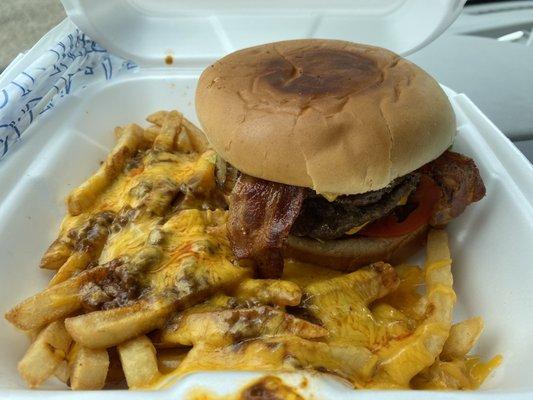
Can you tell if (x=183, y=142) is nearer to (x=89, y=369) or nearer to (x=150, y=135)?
(x=150, y=135)

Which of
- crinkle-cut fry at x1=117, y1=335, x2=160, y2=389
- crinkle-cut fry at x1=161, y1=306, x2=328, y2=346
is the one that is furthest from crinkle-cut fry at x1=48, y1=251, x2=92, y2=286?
crinkle-cut fry at x1=161, y1=306, x2=328, y2=346

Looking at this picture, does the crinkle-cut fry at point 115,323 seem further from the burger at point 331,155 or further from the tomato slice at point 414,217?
the tomato slice at point 414,217

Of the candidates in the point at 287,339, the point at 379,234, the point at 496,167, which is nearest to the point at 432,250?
the point at 379,234

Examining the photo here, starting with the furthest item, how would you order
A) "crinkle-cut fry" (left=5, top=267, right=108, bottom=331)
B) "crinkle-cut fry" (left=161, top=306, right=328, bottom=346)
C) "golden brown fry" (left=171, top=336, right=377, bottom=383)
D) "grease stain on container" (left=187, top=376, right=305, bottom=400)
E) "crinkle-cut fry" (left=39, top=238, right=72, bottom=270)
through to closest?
"crinkle-cut fry" (left=39, top=238, right=72, bottom=270), "crinkle-cut fry" (left=5, top=267, right=108, bottom=331), "crinkle-cut fry" (left=161, top=306, right=328, bottom=346), "golden brown fry" (left=171, top=336, right=377, bottom=383), "grease stain on container" (left=187, top=376, right=305, bottom=400)

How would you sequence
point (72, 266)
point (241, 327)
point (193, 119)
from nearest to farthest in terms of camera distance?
1. point (241, 327)
2. point (72, 266)
3. point (193, 119)

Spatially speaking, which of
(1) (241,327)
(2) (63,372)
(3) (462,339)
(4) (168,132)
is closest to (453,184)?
(3) (462,339)

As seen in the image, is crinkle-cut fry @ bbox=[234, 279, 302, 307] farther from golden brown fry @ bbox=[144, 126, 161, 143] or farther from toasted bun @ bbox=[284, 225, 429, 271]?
golden brown fry @ bbox=[144, 126, 161, 143]

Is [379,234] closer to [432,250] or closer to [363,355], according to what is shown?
[432,250]
